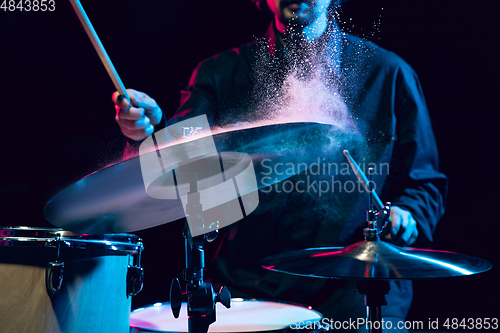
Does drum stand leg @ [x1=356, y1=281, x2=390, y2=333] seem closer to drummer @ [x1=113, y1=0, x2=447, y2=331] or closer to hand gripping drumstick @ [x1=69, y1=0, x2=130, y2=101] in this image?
drummer @ [x1=113, y1=0, x2=447, y2=331]

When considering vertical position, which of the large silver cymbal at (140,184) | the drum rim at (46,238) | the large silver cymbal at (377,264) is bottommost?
the large silver cymbal at (377,264)

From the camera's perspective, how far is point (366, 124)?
1522mm

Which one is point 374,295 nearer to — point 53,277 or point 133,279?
point 133,279

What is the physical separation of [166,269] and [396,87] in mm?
1137

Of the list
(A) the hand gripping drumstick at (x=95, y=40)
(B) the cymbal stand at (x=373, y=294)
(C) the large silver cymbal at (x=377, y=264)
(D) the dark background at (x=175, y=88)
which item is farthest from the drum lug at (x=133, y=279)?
(D) the dark background at (x=175, y=88)

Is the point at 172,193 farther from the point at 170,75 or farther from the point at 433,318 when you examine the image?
the point at 433,318

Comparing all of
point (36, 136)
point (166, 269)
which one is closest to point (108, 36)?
point (36, 136)

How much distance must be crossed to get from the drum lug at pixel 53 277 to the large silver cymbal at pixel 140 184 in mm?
91

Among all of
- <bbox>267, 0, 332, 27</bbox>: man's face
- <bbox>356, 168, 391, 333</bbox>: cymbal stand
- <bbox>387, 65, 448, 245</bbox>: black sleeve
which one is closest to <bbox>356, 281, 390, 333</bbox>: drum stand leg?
<bbox>356, 168, 391, 333</bbox>: cymbal stand

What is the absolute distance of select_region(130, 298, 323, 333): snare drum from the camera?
84 cm

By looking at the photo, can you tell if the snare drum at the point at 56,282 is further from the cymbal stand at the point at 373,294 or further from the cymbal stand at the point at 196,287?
the cymbal stand at the point at 373,294

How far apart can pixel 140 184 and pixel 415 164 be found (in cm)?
110

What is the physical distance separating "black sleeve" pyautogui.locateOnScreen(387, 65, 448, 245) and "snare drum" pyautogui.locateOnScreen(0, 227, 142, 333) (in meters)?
1.00

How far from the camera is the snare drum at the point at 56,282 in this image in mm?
762
